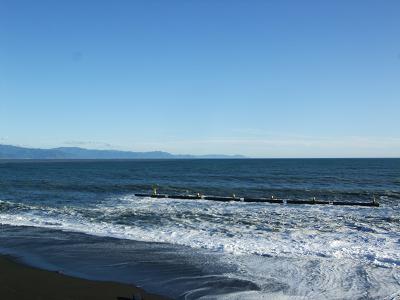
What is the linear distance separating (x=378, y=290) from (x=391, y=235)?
984 cm

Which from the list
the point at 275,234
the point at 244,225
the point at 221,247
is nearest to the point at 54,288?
the point at 221,247

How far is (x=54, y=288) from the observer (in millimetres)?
13445

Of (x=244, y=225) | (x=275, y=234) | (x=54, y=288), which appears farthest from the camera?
(x=244, y=225)

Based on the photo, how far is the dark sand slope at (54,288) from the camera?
41.6ft

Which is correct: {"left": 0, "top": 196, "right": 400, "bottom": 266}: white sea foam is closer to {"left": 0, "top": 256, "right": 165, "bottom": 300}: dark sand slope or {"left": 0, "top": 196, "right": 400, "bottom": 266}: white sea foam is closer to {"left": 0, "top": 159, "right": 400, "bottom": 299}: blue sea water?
{"left": 0, "top": 159, "right": 400, "bottom": 299}: blue sea water

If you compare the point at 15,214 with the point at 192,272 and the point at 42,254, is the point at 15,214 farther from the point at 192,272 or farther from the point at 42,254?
the point at 192,272

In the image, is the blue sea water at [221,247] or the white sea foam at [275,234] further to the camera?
the white sea foam at [275,234]

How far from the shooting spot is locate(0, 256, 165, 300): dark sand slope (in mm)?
12680

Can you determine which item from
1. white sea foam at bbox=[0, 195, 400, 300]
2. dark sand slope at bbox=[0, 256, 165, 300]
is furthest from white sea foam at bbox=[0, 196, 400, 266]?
dark sand slope at bbox=[0, 256, 165, 300]

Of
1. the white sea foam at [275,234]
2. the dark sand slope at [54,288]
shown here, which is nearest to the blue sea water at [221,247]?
the white sea foam at [275,234]

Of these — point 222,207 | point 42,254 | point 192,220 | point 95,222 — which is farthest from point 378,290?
point 222,207

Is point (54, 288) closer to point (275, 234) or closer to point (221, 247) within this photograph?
point (221, 247)

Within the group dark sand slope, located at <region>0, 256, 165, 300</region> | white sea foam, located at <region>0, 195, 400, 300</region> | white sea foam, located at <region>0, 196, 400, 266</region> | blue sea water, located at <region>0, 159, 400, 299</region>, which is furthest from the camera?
white sea foam, located at <region>0, 196, 400, 266</region>

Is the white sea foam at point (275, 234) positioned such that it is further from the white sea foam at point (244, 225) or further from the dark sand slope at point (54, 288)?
the dark sand slope at point (54, 288)
